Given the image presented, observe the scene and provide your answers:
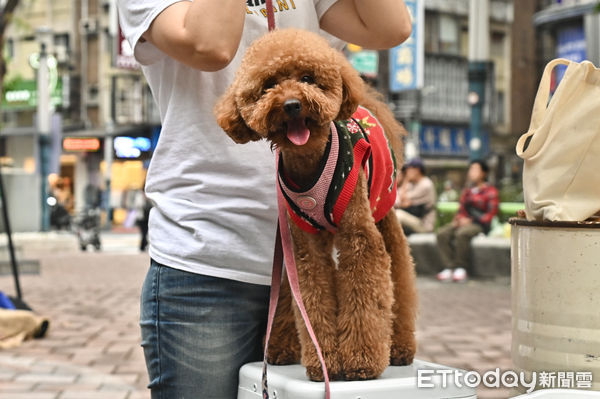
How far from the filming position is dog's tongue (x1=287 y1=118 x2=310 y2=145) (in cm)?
139

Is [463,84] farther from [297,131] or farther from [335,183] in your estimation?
[297,131]

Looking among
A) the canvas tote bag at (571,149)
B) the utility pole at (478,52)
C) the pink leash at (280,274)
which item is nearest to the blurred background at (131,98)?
the utility pole at (478,52)

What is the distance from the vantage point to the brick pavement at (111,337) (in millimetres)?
4484

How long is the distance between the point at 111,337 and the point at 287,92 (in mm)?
4961

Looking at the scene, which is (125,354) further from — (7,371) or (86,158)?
(86,158)

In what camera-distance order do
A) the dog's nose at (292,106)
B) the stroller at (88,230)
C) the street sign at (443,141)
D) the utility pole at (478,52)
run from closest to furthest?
the dog's nose at (292,106) → the utility pole at (478,52) → the stroller at (88,230) → the street sign at (443,141)

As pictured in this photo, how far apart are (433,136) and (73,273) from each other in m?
20.3

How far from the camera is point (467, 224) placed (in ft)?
32.2

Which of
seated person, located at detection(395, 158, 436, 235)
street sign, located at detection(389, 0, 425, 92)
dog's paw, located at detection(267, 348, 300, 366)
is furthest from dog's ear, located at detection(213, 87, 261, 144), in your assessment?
street sign, located at detection(389, 0, 425, 92)

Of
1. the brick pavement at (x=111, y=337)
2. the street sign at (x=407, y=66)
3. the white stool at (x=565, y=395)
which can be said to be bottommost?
the brick pavement at (x=111, y=337)

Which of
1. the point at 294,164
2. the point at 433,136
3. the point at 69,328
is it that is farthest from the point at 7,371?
the point at 433,136

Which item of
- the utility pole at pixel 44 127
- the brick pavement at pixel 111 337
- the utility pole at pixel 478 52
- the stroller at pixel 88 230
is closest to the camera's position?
the brick pavement at pixel 111 337

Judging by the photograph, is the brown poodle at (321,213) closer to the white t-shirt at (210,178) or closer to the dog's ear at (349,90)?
the dog's ear at (349,90)

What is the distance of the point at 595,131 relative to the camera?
1.71 m
